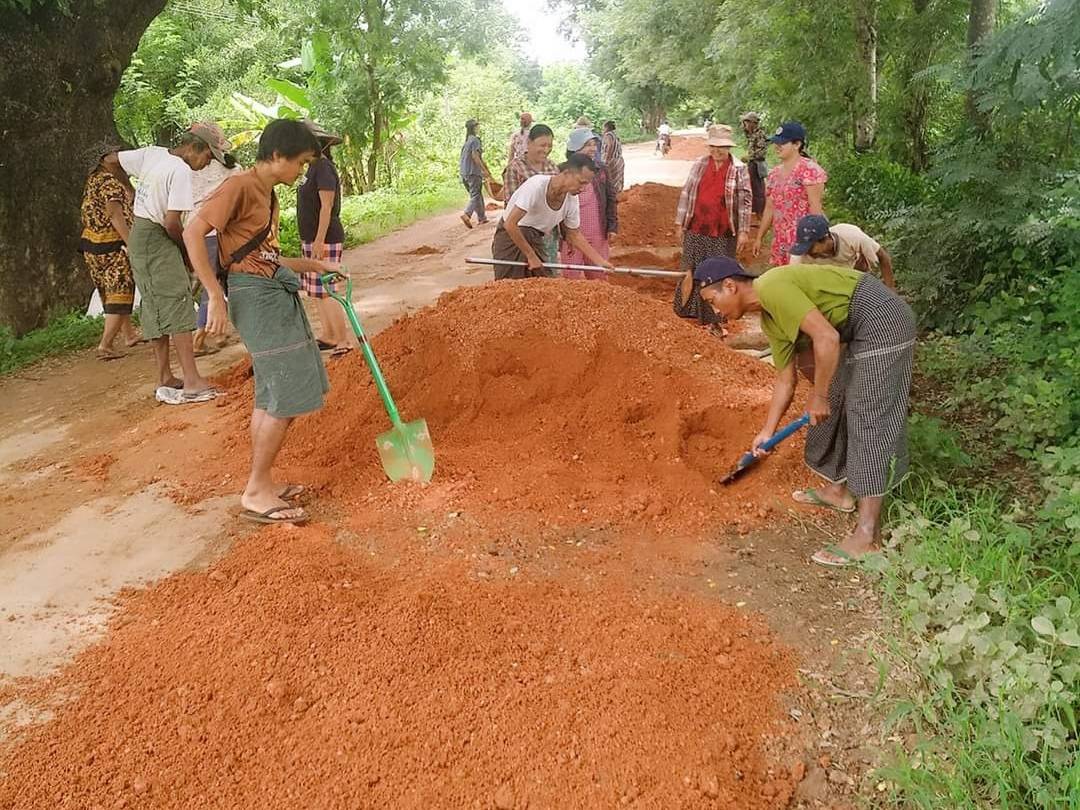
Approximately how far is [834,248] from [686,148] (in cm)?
2419

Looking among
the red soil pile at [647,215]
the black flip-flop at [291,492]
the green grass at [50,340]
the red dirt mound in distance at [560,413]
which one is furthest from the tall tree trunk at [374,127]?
the black flip-flop at [291,492]

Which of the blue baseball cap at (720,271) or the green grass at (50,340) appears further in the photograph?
the green grass at (50,340)

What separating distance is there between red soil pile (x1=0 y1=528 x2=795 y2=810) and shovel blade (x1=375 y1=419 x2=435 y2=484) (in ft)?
2.43

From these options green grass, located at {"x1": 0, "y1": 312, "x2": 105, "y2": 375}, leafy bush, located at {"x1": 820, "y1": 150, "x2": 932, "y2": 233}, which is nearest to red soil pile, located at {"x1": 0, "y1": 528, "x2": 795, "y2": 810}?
green grass, located at {"x1": 0, "y1": 312, "x2": 105, "y2": 375}

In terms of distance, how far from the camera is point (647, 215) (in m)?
11.7

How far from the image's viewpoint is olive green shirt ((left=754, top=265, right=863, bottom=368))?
2896 mm

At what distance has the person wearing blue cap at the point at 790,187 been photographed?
4852 millimetres

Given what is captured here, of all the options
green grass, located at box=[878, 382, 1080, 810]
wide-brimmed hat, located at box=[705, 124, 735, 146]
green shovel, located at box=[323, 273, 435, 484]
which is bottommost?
green grass, located at box=[878, 382, 1080, 810]

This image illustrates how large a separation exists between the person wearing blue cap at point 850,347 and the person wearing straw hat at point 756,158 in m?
3.24

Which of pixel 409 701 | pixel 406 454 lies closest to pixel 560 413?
pixel 406 454

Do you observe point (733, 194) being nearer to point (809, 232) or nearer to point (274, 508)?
point (809, 232)

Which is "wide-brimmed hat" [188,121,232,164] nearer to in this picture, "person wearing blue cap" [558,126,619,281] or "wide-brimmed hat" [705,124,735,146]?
"person wearing blue cap" [558,126,619,281]

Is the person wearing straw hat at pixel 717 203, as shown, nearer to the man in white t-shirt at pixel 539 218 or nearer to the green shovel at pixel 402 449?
the man in white t-shirt at pixel 539 218

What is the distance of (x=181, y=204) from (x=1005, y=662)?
4470 mm
